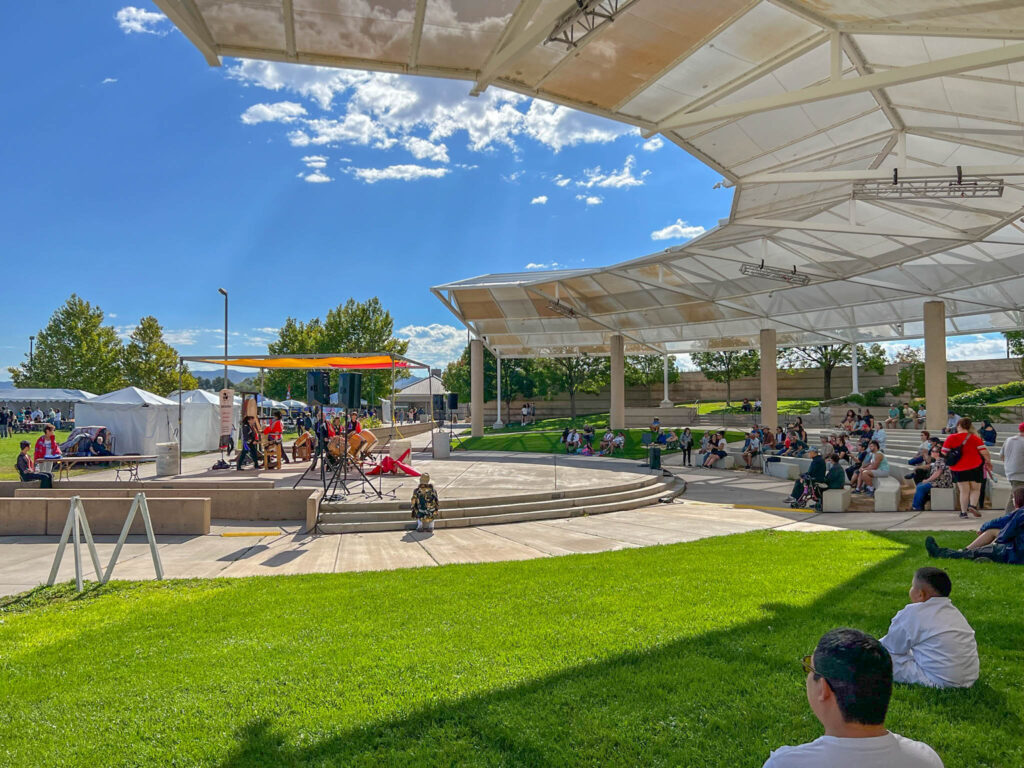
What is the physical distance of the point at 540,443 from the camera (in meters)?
30.5

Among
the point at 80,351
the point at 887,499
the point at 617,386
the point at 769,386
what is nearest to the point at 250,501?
the point at 887,499

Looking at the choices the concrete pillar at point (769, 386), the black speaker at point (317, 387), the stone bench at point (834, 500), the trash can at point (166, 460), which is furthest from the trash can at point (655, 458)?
the trash can at point (166, 460)

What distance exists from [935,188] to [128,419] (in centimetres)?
2836

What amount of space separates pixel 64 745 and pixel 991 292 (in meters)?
31.0

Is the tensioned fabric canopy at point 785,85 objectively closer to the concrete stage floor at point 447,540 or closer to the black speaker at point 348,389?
the concrete stage floor at point 447,540

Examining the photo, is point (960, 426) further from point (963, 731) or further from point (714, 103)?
point (963, 731)

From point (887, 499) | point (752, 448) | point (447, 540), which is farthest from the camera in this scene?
point (752, 448)

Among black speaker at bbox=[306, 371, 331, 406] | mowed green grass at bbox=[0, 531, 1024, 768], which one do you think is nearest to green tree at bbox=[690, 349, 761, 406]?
black speaker at bbox=[306, 371, 331, 406]

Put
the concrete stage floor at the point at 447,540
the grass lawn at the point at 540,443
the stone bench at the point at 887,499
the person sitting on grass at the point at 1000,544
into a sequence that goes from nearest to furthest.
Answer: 1. the person sitting on grass at the point at 1000,544
2. the concrete stage floor at the point at 447,540
3. the stone bench at the point at 887,499
4. the grass lawn at the point at 540,443

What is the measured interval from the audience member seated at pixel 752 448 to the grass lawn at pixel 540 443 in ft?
14.8

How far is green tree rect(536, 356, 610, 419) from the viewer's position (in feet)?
178

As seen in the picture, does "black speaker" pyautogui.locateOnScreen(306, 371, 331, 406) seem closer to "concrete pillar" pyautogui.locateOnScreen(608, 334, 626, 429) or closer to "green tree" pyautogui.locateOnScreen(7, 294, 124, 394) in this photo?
"concrete pillar" pyautogui.locateOnScreen(608, 334, 626, 429)

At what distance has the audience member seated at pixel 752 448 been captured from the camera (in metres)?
22.2

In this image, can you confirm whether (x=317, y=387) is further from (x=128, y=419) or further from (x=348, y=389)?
(x=128, y=419)
